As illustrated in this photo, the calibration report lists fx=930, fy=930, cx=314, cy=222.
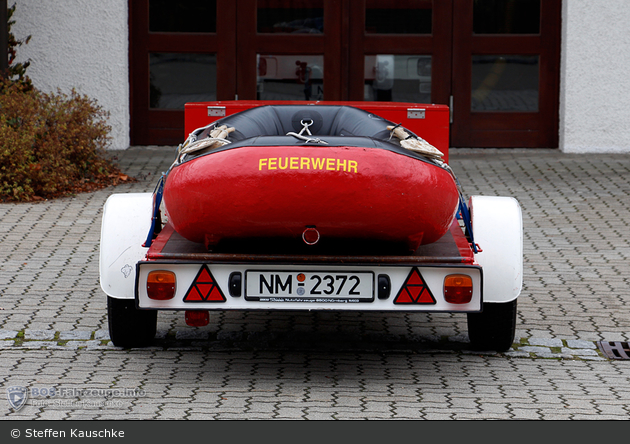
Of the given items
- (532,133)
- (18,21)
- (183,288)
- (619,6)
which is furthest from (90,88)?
(183,288)

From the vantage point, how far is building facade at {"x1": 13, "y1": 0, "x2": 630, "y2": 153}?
13.2 m

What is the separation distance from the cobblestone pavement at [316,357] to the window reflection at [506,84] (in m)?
5.80

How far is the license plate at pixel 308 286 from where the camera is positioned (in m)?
4.41

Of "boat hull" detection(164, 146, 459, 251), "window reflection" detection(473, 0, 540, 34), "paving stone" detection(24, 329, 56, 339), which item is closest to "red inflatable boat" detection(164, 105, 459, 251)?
"boat hull" detection(164, 146, 459, 251)

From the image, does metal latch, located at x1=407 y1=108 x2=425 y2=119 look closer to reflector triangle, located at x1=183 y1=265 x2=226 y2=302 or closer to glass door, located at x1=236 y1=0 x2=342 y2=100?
reflector triangle, located at x1=183 y1=265 x2=226 y2=302

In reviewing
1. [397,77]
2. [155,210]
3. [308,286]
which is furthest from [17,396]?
[397,77]

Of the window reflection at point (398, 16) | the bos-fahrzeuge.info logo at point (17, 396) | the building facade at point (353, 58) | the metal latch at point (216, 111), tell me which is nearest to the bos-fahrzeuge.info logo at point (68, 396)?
the bos-fahrzeuge.info logo at point (17, 396)

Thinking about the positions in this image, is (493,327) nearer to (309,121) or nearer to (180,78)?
(309,121)

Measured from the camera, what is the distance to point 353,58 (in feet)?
43.9

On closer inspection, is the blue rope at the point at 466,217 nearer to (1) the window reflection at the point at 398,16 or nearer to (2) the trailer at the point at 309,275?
(2) the trailer at the point at 309,275

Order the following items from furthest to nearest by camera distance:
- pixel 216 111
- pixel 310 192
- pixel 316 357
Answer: pixel 216 111
pixel 316 357
pixel 310 192

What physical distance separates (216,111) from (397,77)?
7196 millimetres

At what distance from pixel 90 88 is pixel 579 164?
6.91m
